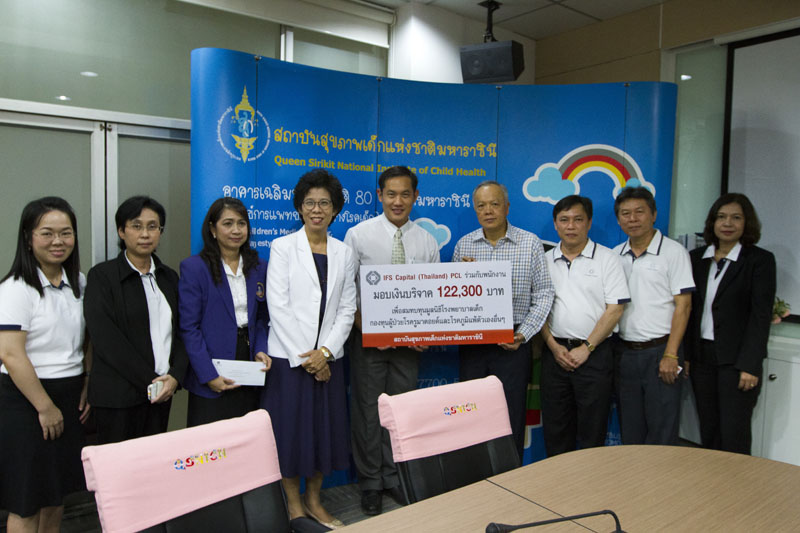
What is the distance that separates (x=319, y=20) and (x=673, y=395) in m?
3.71

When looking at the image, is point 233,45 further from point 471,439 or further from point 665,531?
point 665,531

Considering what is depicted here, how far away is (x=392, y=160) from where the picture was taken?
380cm

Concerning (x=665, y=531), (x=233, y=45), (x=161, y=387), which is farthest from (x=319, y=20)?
(x=665, y=531)

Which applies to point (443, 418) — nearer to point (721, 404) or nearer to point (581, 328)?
point (581, 328)

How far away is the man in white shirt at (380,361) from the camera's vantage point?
324 cm

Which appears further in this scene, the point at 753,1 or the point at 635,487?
the point at 753,1

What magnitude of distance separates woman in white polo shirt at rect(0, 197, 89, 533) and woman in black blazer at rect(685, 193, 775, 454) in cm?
352

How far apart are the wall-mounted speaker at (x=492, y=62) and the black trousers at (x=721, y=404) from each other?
245 centimetres

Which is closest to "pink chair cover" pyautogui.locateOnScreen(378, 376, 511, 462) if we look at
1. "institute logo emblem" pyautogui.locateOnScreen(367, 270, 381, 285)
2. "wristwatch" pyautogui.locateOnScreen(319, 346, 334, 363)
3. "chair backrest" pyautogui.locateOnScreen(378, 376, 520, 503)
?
"chair backrest" pyautogui.locateOnScreen(378, 376, 520, 503)

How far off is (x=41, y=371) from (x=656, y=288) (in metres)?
3.28

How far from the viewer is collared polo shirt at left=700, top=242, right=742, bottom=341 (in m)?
3.41

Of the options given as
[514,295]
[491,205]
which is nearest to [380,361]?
[514,295]

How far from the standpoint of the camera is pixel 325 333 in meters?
2.91

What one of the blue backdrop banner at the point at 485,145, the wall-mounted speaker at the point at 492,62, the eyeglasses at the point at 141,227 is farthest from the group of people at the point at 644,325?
the eyeglasses at the point at 141,227
